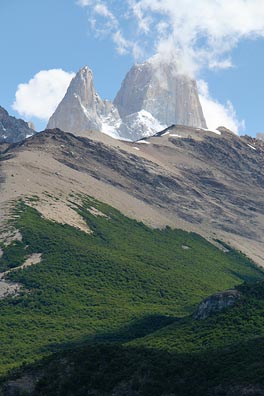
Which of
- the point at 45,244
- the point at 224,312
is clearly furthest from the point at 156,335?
the point at 45,244

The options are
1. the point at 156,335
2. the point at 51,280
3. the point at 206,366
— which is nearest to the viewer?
the point at 206,366

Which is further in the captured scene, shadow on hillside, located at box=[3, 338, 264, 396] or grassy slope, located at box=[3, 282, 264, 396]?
grassy slope, located at box=[3, 282, 264, 396]

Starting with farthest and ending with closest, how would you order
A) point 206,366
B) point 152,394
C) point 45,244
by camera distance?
point 45,244 < point 206,366 < point 152,394

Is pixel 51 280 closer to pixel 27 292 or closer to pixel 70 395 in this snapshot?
pixel 27 292

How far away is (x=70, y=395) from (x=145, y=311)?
82.8 meters

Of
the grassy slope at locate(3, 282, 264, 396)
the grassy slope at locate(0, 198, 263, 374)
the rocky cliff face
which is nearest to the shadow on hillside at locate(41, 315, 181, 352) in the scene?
the grassy slope at locate(0, 198, 263, 374)

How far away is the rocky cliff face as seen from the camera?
422 feet

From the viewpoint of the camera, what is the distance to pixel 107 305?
16800 cm

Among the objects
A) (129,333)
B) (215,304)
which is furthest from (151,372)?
(129,333)

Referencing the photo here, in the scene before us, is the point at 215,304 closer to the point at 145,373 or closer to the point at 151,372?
the point at 151,372

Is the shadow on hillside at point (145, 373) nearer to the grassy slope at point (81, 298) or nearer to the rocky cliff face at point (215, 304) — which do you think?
the grassy slope at point (81, 298)

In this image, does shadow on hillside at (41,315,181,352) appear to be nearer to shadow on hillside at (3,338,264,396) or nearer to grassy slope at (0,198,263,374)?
grassy slope at (0,198,263,374)

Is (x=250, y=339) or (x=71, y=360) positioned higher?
(x=250, y=339)

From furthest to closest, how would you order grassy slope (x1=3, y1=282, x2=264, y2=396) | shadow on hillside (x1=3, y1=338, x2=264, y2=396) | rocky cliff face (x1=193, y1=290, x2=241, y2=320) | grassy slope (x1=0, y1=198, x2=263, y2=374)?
grassy slope (x1=0, y1=198, x2=263, y2=374) < rocky cliff face (x1=193, y1=290, x2=241, y2=320) < grassy slope (x1=3, y1=282, x2=264, y2=396) < shadow on hillside (x1=3, y1=338, x2=264, y2=396)
